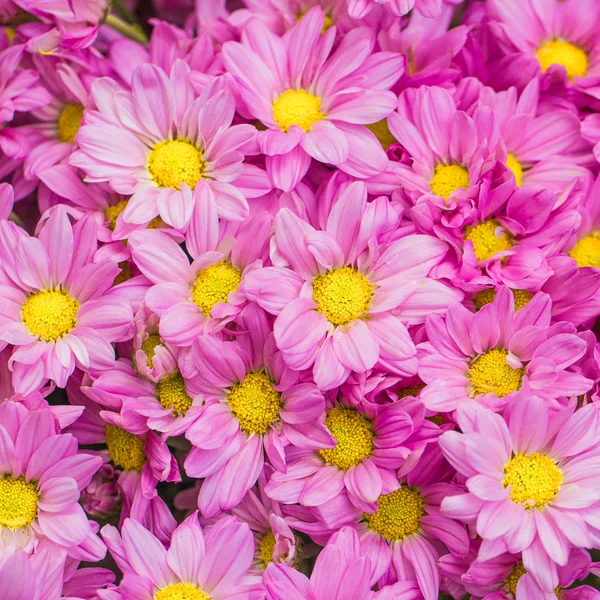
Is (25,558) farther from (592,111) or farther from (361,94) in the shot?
(592,111)

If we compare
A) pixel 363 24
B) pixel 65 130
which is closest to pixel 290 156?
pixel 363 24

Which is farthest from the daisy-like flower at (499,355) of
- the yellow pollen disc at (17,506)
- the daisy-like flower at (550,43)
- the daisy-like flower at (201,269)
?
the yellow pollen disc at (17,506)

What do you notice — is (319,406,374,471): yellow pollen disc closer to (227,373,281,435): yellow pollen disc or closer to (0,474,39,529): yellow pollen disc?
(227,373,281,435): yellow pollen disc

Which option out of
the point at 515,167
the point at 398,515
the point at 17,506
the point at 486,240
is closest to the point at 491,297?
the point at 486,240

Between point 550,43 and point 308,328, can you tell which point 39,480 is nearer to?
point 308,328

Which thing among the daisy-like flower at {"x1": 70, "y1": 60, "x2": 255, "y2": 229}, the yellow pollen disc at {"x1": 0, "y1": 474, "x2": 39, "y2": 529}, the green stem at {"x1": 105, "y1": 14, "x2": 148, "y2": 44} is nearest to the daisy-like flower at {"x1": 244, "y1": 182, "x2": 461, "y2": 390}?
the daisy-like flower at {"x1": 70, "y1": 60, "x2": 255, "y2": 229}

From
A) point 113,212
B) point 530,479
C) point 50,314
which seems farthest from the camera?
point 113,212

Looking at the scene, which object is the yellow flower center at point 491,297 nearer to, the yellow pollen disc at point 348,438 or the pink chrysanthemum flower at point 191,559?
the yellow pollen disc at point 348,438
